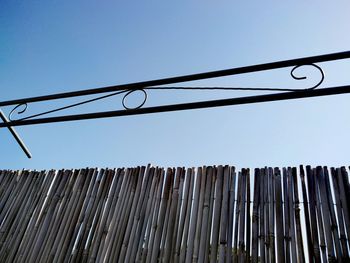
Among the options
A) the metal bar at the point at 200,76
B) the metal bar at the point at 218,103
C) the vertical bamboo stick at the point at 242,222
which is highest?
the metal bar at the point at 200,76

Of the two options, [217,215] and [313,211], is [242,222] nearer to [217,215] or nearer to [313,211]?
[217,215]

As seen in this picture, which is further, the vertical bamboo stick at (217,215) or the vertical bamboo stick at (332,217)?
the vertical bamboo stick at (217,215)

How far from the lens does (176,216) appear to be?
6.28ft

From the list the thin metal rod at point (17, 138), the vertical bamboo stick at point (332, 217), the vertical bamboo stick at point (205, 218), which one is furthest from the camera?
the thin metal rod at point (17, 138)

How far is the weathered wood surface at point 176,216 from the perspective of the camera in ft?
5.16

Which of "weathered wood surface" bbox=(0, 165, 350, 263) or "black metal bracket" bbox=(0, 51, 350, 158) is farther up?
"black metal bracket" bbox=(0, 51, 350, 158)

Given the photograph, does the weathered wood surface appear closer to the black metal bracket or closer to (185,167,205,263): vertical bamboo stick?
(185,167,205,263): vertical bamboo stick

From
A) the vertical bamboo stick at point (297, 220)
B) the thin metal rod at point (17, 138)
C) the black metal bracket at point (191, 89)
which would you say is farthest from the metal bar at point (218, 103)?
the vertical bamboo stick at point (297, 220)

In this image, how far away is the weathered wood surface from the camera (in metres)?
1.57

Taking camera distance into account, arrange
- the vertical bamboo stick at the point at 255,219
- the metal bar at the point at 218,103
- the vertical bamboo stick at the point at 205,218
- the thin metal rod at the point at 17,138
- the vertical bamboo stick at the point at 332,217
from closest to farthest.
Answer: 1. the metal bar at the point at 218,103
2. the vertical bamboo stick at the point at 332,217
3. the vertical bamboo stick at the point at 255,219
4. the vertical bamboo stick at the point at 205,218
5. the thin metal rod at the point at 17,138

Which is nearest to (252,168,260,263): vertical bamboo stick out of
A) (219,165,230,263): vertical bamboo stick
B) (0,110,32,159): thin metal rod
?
(219,165,230,263): vertical bamboo stick

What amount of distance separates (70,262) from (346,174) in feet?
7.17

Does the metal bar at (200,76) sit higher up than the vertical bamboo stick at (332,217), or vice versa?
the metal bar at (200,76)

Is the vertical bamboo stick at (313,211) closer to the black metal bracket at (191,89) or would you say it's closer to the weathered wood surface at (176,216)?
the weathered wood surface at (176,216)
